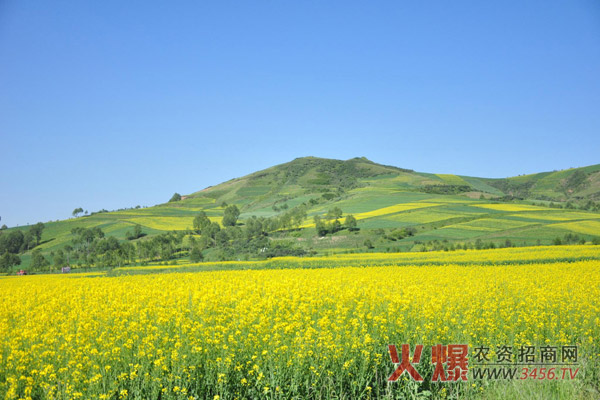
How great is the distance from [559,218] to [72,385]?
73.9 m

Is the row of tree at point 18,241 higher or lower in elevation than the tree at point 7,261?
higher

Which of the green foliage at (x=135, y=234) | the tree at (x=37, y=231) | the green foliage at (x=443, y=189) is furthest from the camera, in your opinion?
the green foliage at (x=443, y=189)

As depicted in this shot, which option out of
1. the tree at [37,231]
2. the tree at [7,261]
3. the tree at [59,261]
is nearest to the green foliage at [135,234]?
the tree at [37,231]

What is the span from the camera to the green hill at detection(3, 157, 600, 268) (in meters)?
59.5

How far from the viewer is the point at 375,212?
86.8 m

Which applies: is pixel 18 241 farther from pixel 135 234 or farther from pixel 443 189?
pixel 443 189

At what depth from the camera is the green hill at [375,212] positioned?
59.5 m

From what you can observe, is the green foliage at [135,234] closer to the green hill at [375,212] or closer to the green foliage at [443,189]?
the green hill at [375,212]

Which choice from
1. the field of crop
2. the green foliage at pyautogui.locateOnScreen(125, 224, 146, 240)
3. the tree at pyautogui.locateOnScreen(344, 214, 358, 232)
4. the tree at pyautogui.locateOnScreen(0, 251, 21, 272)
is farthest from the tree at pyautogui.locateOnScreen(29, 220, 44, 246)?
the field of crop

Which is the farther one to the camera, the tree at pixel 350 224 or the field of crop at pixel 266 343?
the tree at pixel 350 224

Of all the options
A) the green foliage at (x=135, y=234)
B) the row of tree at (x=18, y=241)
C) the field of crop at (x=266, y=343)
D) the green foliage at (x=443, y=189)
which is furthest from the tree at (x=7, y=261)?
the green foliage at (x=443, y=189)

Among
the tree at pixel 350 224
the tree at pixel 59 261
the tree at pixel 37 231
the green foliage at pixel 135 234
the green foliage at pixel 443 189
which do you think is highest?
Result: the green foliage at pixel 443 189

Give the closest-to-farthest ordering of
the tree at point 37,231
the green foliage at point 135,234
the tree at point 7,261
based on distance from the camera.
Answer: the tree at point 7,261, the green foliage at point 135,234, the tree at point 37,231

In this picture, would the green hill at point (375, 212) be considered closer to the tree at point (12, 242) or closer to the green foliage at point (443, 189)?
the green foliage at point (443, 189)
